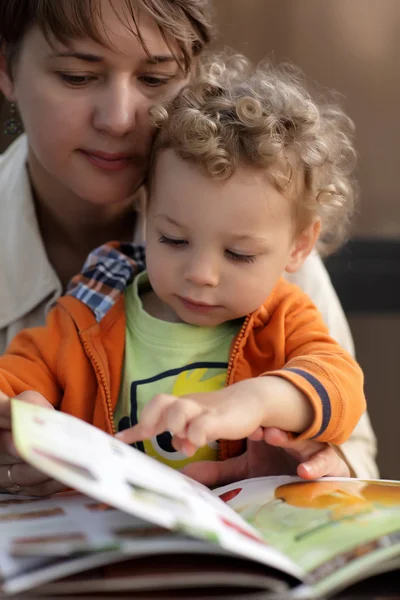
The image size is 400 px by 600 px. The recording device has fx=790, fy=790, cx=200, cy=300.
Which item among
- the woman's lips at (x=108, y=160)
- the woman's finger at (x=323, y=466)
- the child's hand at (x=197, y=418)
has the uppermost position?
the woman's lips at (x=108, y=160)

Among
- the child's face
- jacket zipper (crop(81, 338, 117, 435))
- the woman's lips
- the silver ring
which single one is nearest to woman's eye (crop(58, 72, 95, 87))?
the woman's lips

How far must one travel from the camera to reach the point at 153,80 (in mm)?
1419

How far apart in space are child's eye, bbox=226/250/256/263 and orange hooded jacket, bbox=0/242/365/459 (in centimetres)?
11

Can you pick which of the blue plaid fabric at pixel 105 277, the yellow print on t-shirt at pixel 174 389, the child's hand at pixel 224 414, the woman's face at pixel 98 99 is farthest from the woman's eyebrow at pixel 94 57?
the child's hand at pixel 224 414

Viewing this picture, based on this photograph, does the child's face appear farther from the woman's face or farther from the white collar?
the white collar

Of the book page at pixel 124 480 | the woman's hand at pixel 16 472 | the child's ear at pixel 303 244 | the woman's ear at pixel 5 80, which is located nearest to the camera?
the book page at pixel 124 480

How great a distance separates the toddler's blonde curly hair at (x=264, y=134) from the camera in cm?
113

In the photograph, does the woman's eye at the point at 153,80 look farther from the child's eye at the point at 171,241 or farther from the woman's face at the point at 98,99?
the child's eye at the point at 171,241

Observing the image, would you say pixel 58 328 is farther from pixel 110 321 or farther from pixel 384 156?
pixel 384 156

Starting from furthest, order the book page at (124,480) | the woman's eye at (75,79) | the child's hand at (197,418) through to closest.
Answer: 1. the woman's eye at (75,79)
2. the child's hand at (197,418)
3. the book page at (124,480)

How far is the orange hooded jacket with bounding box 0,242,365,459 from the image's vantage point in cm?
119

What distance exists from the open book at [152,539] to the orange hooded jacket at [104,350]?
0.32 metres

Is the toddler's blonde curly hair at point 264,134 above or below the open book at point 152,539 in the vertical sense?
above

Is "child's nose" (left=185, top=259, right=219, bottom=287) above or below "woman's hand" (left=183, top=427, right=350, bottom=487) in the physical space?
above
